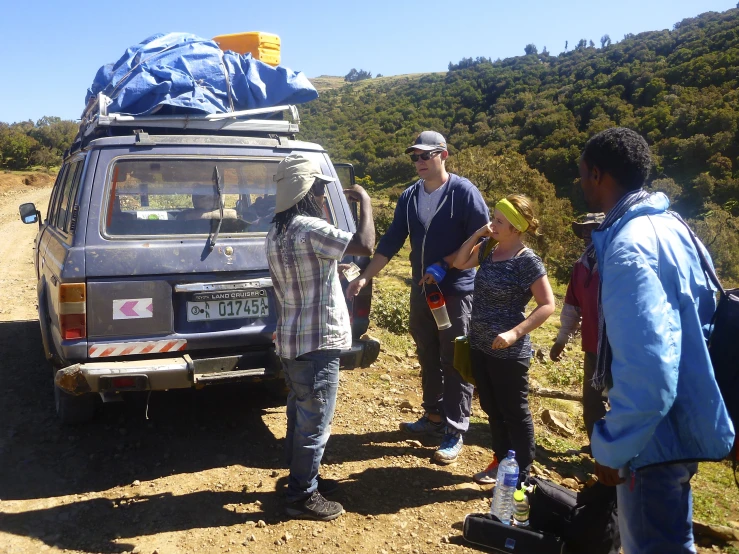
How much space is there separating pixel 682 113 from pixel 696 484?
3278 centimetres

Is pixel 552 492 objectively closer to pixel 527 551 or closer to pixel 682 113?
pixel 527 551

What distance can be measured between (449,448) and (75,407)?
2.51m

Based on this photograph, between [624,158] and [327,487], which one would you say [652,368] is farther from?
[327,487]

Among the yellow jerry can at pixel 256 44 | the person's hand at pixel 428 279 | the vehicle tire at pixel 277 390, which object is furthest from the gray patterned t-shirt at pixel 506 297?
the yellow jerry can at pixel 256 44

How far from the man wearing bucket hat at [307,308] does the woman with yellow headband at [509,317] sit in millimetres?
801

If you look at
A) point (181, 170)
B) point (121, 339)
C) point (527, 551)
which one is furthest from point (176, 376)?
point (527, 551)

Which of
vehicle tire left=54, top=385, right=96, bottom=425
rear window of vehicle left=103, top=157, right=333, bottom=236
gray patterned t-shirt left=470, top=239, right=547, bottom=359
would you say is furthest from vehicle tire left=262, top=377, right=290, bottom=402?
gray patterned t-shirt left=470, top=239, right=547, bottom=359

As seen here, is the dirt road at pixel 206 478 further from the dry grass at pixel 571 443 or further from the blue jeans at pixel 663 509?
the blue jeans at pixel 663 509

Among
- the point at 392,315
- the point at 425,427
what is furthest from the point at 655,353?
the point at 392,315

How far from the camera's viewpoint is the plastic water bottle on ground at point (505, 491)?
2.93 m

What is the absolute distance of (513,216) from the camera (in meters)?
3.26

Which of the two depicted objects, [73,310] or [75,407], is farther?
[75,407]

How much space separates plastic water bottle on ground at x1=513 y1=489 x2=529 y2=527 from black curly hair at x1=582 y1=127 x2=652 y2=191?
1611mm

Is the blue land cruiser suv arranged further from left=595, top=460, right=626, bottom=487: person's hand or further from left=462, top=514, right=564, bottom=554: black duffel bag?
left=595, top=460, right=626, bottom=487: person's hand
